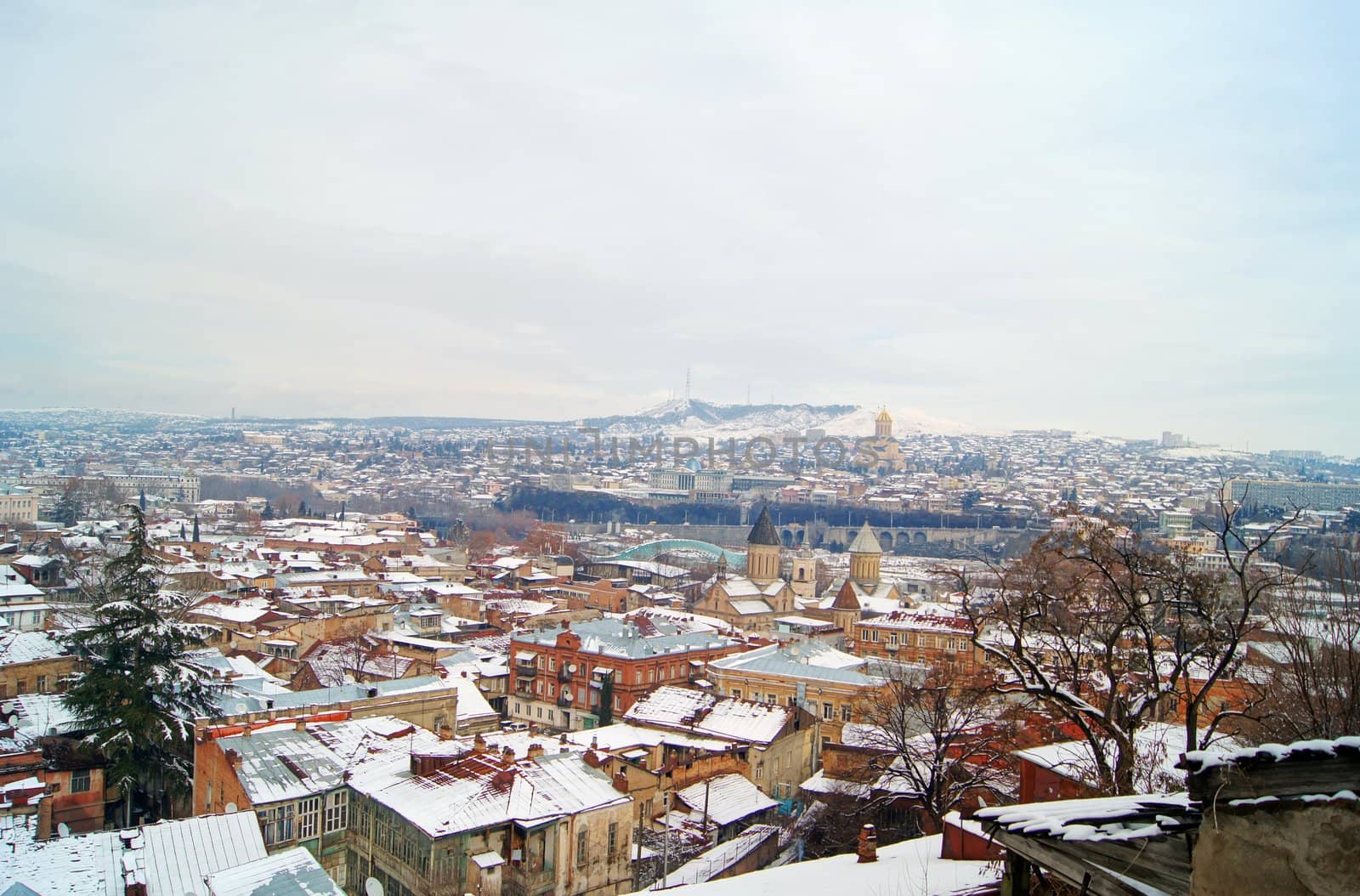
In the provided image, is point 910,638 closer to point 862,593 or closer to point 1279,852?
point 862,593

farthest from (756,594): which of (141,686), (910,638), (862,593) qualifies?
(141,686)

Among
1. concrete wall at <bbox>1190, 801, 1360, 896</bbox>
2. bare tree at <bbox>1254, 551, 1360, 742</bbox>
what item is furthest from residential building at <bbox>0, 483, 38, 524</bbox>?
concrete wall at <bbox>1190, 801, 1360, 896</bbox>

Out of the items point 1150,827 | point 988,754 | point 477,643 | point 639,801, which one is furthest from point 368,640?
point 1150,827

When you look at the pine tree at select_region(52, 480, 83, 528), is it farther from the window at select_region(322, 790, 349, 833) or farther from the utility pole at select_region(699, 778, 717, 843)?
the utility pole at select_region(699, 778, 717, 843)

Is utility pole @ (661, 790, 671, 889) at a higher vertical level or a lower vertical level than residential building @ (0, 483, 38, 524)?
higher

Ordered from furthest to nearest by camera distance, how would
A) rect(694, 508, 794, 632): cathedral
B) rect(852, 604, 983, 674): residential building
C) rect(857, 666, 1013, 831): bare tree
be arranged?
rect(694, 508, 794, 632): cathedral → rect(852, 604, 983, 674): residential building → rect(857, 666, 1013, 831): bare tree

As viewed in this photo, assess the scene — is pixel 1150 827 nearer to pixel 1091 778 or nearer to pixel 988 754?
pixel 1091 778

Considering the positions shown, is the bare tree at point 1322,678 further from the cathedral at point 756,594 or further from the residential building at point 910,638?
the cathedral at point 756,594
